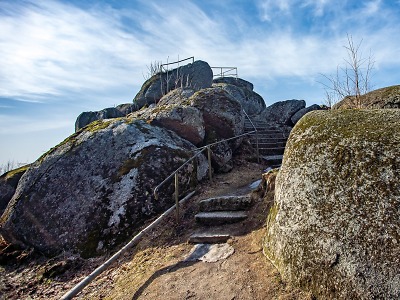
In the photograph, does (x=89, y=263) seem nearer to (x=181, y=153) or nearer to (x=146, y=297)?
(x=146, y=297)

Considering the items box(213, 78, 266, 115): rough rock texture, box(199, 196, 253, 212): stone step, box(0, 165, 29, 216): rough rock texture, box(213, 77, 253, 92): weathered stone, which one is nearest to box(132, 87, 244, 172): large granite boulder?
box(199, 196, 253, 212): stone step

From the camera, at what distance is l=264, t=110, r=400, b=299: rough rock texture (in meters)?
2.70

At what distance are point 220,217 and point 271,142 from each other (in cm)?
652

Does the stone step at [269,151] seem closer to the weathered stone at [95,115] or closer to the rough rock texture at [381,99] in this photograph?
the rough rock texture at [381,99]

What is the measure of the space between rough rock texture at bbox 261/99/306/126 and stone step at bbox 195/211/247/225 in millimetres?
9827

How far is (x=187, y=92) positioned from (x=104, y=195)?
8691mm

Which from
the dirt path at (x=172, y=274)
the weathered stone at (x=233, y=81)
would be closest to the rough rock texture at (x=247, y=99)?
the weathered stone at (x=233, y=81)

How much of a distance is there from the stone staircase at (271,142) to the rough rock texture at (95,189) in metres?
3.28

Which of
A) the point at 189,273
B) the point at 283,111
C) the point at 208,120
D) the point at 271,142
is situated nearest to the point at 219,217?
the point at 189,273

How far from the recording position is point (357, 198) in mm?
3029

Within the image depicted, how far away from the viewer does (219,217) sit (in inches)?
202

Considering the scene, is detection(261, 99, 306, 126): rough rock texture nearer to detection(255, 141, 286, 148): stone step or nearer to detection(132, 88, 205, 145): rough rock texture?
detection(255, 141, 286, 148): stone step

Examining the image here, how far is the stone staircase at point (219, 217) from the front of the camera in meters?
4.69

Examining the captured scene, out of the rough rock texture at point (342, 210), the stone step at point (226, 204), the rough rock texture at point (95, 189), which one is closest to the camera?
the rough rock texture at point (342, 210)
